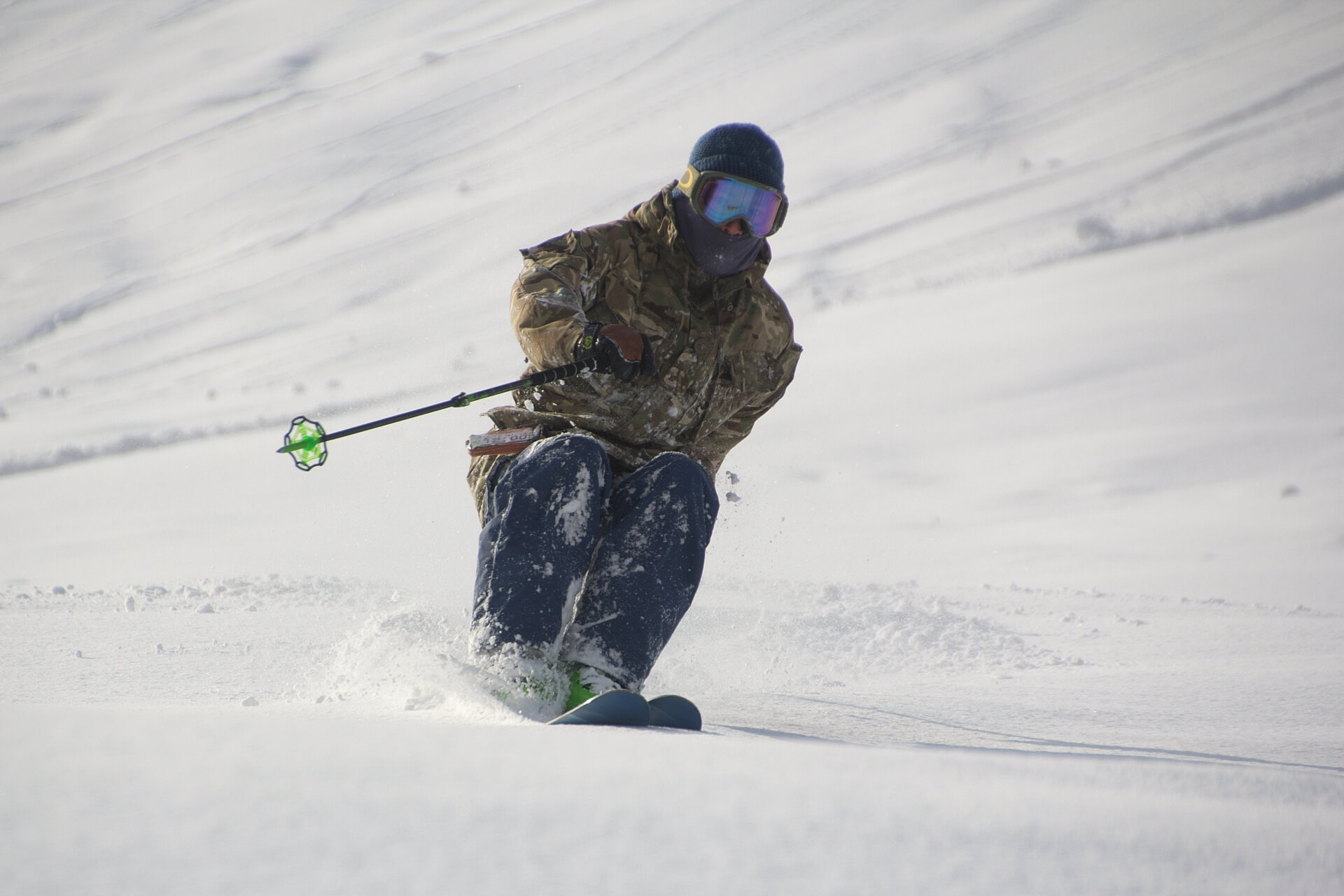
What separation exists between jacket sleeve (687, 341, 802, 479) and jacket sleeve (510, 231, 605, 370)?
378 mm

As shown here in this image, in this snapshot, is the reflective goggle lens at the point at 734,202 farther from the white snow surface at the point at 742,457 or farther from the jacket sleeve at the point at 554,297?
the white snow surface at the point at 742,457

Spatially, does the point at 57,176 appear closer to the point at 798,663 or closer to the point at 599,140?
the point at 599,140

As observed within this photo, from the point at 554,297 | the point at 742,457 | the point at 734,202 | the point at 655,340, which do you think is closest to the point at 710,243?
the point at 734,202

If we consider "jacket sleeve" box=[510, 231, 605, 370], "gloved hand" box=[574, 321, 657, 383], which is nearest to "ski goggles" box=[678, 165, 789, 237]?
"jacket sleeve" box=[510, 231, 605, 370]

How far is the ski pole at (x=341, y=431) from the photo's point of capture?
1.81m

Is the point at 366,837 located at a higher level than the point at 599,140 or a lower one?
lower

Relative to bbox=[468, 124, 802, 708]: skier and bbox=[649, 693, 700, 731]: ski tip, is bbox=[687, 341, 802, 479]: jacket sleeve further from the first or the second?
bbox=[649, 693, 700, 731]: ski tip

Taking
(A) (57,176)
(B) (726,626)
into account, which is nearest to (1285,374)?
(B) (726,626)

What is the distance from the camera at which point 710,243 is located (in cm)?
200

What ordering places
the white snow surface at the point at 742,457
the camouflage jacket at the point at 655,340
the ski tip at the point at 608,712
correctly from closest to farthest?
the white snow surface at the point at 742,457
the ski tip at the point at 608,712
the camouflage jacket at the point at 655,340

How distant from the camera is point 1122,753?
1413 millimetres

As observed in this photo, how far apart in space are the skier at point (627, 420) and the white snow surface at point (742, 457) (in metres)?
0.17

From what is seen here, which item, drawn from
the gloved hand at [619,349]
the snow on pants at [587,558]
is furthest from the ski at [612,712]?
the gloved hand at [619,349]

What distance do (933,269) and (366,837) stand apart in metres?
6.93
